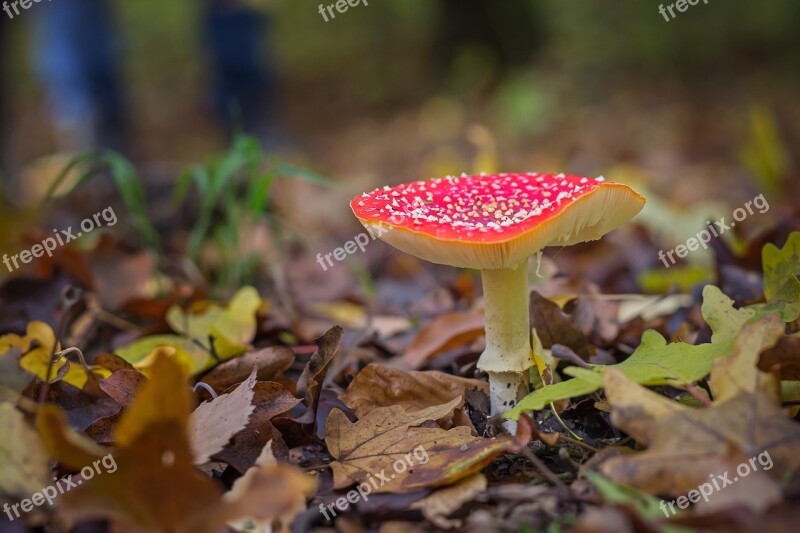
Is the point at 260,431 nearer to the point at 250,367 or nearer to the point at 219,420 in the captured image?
the point at 219,420

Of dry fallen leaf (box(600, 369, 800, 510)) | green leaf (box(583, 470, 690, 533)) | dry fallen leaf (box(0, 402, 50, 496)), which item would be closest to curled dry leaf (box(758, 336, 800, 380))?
dry fallen leaf (box(600, 369, 800, 510))

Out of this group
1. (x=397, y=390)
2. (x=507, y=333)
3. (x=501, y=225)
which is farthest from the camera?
(x=397, y=390)

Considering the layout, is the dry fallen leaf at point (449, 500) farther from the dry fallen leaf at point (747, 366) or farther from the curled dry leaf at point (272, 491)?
the dry fallen leaf at point (747, 366)

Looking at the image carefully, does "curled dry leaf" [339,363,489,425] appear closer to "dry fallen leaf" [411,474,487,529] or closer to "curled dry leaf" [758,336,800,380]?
"dry fallen leaf" [411,474,487,529]

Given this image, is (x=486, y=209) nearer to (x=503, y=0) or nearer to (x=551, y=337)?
(x=551, y=337)

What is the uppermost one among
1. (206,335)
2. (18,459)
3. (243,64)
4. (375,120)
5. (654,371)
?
(243,64)

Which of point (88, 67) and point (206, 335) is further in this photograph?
point (88, 67)

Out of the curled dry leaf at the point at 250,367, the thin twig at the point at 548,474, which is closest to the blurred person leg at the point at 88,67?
the curled dry leaf at the point at 250,367

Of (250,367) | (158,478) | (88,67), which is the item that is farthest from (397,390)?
(88,67)
